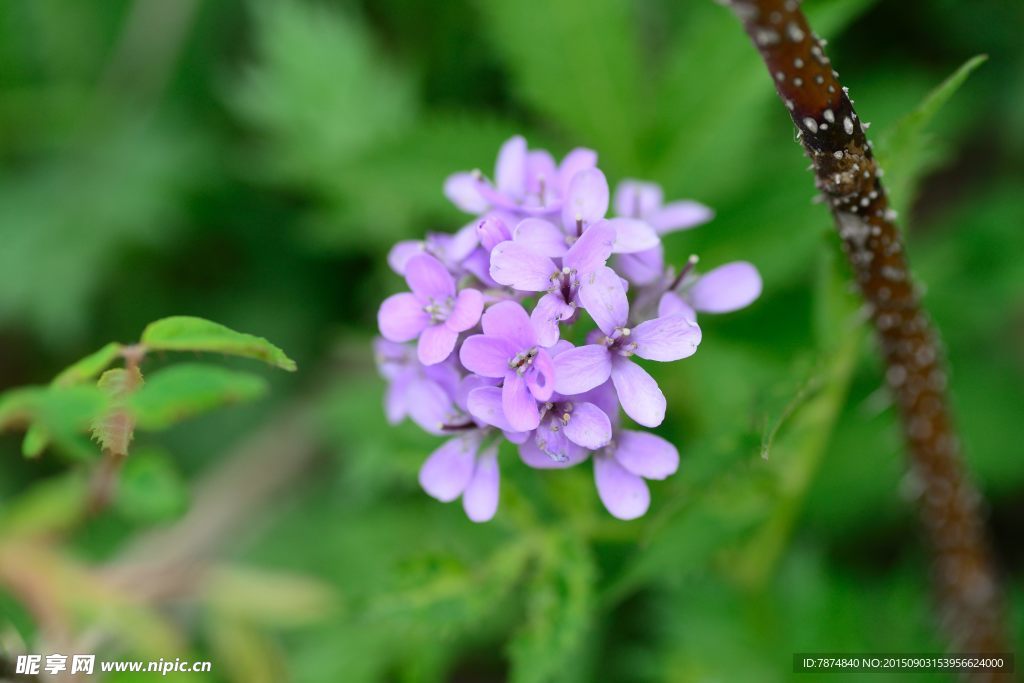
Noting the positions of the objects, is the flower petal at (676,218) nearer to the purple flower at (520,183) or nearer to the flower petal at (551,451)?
the purple flower at (520,183)

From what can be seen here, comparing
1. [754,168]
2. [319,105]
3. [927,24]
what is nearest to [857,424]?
[754,168]

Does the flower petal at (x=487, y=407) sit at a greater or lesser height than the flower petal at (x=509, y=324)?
lesser

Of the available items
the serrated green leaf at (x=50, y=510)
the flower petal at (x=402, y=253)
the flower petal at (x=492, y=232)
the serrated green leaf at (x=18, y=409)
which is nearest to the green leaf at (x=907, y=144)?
the flower petal at (x=492, y=232)

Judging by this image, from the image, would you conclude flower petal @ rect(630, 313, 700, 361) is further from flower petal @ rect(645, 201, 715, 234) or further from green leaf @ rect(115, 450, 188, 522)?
green leaf @ rect(115, 450, 188, 522)

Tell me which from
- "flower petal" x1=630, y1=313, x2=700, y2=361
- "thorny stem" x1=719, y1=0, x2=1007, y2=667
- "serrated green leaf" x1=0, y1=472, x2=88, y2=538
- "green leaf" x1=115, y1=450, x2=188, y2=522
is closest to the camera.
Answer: "thorny stem" x1=719, y1=0, x2=1007, y2=667

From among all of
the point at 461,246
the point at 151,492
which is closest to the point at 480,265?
the point at 461,246

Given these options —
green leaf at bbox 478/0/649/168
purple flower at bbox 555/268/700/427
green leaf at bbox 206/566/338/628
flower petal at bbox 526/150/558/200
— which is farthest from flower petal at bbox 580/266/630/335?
green leaf at bbox 206/566/338/628
